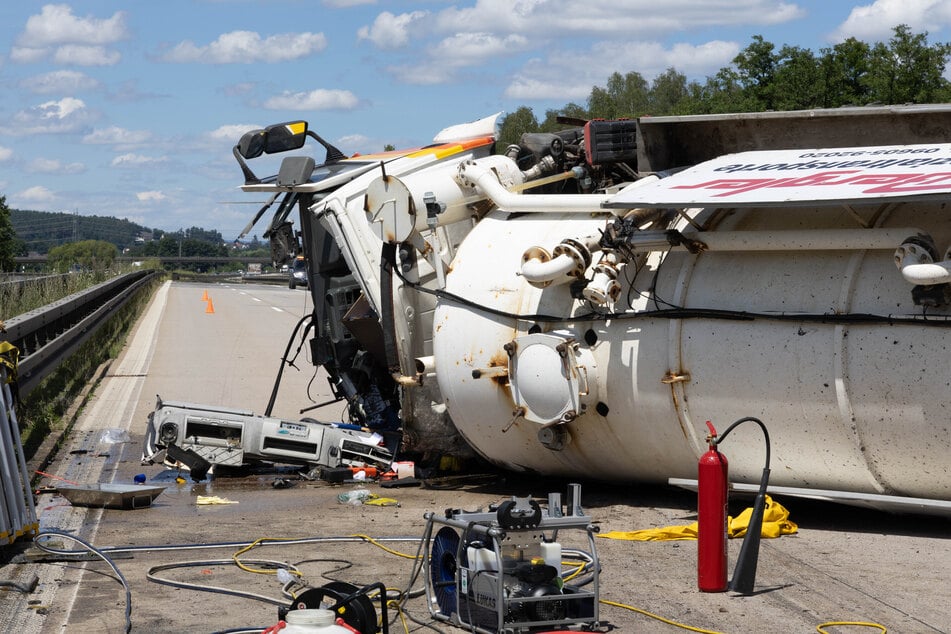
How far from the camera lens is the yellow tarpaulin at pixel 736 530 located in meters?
7.76

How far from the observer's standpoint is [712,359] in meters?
8.01

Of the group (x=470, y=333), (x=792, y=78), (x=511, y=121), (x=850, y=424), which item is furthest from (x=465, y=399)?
(x=511, y=121)

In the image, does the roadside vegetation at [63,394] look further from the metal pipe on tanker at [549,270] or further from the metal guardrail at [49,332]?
the metal pipe on tanker at [549,270]

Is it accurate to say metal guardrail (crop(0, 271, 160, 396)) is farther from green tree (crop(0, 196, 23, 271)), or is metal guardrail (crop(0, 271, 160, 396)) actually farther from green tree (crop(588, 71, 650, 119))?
green tree (crop(0, 196, 23, 271))

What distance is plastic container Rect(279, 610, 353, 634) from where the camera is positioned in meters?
4.50

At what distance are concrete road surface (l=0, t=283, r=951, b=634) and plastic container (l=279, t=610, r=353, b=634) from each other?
4.56ft

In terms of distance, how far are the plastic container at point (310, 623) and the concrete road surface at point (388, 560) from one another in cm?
139

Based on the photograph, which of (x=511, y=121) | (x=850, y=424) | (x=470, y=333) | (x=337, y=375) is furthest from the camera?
(x=511, y=121)

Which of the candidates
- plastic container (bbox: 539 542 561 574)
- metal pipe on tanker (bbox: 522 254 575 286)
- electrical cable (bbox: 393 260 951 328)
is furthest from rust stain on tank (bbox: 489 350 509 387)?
plastic container (bbox: 539 542 561 574)

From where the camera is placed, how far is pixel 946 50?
1448 inches

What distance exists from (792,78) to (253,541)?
37.2m

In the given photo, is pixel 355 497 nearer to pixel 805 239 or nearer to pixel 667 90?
pixel 805 239

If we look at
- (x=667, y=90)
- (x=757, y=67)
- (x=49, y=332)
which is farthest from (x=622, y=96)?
(x=49, y=332)

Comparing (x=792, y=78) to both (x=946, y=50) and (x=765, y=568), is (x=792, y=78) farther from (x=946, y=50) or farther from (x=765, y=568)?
(x=765, y=568)
